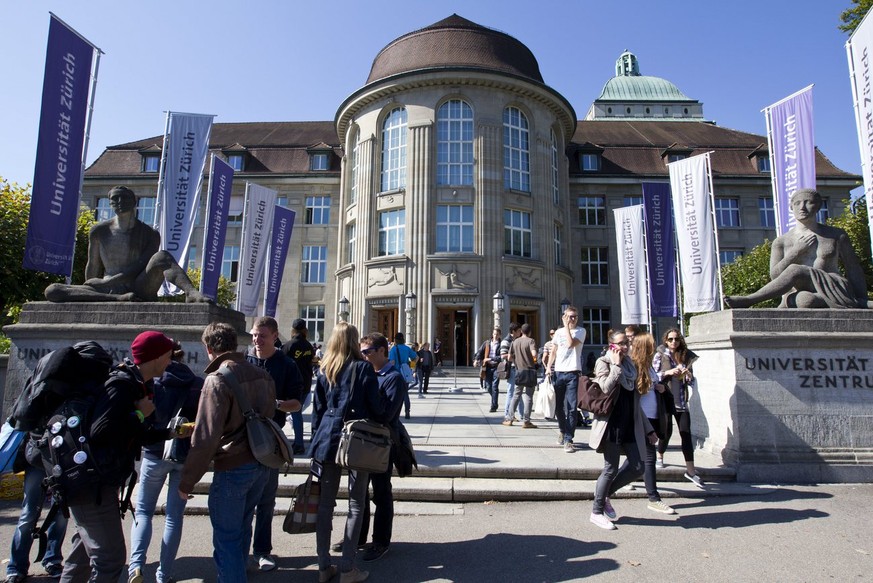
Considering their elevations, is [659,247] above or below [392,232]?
below

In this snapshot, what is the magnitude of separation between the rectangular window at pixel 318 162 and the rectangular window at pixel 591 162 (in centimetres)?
1699

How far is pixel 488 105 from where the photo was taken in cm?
2745

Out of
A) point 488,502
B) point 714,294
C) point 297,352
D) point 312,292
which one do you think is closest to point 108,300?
point 297,352

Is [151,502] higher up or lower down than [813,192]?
lower down

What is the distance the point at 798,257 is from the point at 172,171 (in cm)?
1352

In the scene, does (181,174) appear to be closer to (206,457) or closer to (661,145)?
(206,457)

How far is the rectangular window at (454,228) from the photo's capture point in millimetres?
26688

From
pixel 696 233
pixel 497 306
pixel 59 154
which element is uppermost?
pixel 696 233

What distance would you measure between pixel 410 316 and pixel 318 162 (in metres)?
15.0

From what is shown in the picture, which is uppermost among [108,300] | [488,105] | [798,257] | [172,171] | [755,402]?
[488,105]

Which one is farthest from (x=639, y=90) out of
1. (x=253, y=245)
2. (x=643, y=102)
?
(x=253, y=245)

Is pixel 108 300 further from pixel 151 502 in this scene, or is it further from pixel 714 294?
pixel 714 294

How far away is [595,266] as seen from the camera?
33938 millimetres

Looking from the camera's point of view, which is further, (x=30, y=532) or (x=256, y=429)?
(x=30, y=532)
